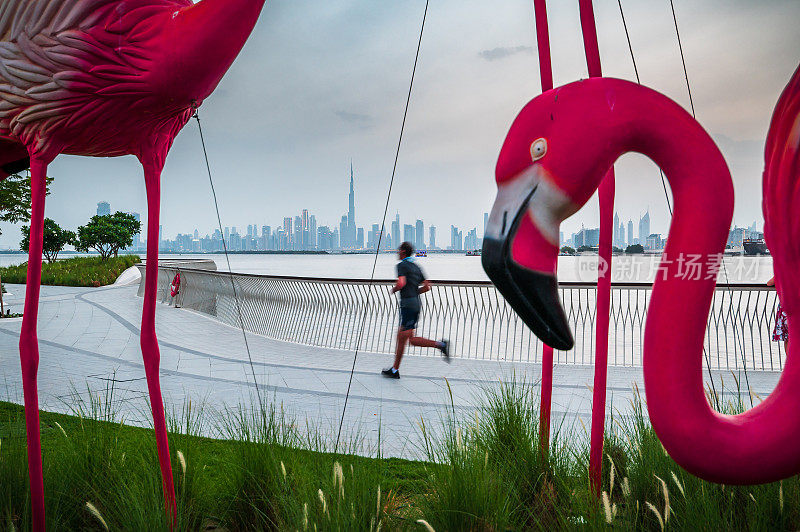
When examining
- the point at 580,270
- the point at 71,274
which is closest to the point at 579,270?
the point at 580,270

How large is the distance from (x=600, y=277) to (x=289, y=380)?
5.50 m

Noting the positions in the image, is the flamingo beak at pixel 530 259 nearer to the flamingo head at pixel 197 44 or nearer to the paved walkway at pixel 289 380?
the flamingo head at pixel 197 44

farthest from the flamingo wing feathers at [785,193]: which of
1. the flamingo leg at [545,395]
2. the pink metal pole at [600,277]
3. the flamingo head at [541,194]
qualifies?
the flamingo leg at [545,395]

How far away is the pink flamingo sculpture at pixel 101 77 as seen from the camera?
1.99m

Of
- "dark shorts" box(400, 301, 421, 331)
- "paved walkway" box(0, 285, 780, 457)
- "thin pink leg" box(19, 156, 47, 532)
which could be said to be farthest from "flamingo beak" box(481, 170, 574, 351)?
"dark shorts" box(400, 301, 421, 331)

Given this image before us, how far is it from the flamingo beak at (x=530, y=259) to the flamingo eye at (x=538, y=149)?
56 millimetres

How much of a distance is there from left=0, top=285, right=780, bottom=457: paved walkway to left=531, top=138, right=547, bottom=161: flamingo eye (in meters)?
2.64

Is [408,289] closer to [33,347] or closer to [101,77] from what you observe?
[33,347]

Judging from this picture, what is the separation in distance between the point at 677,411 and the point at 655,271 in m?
0.38

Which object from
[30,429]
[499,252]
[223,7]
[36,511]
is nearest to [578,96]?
[499,252]

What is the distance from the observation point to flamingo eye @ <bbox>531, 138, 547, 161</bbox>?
4.99 feet

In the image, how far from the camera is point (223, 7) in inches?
75.8

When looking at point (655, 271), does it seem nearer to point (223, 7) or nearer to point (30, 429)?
point (223, 7)

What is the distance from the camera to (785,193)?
153 centimetres
